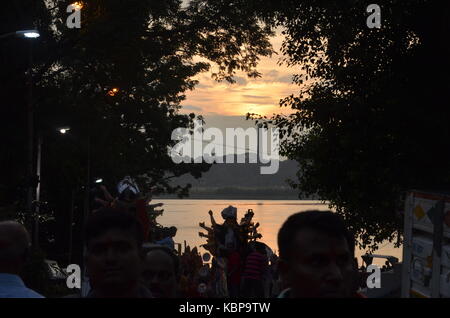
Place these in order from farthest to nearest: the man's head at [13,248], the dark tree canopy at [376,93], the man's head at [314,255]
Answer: the dark tree canopy at [376,93]
the man's head at [13,248]
the man's head at [314,255]

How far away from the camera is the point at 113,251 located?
3850 millimetres

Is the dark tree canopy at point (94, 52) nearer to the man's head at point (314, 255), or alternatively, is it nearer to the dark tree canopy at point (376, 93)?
the dark tree canopy at point (376, 93)

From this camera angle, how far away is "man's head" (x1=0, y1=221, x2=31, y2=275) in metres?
4.19

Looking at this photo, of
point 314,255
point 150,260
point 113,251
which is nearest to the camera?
point 314,255

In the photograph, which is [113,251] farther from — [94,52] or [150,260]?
[94,52]

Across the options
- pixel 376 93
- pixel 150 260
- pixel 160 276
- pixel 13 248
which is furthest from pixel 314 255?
pixel 376 93

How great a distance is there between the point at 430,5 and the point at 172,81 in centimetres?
2772

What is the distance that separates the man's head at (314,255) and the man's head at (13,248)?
4.72ft

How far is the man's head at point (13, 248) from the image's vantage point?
165 inches

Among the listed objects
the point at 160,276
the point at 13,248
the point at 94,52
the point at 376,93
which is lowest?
the point at 160,276

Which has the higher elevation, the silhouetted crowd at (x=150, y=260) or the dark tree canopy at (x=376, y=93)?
the dark tree canopy at (x=376, y=93)

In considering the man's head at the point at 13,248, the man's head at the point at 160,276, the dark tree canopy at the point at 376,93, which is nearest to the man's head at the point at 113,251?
the man's head at the point at 13,248

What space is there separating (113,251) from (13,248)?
0.69m
